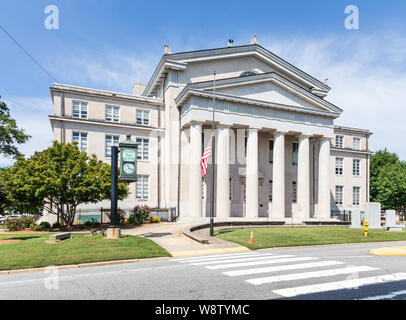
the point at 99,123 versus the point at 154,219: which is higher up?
the point at 99,123

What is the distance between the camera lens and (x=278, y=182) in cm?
3369

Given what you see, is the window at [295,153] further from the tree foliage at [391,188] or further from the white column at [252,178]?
the tree foliage at [391,188]

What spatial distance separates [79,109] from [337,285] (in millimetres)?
29864

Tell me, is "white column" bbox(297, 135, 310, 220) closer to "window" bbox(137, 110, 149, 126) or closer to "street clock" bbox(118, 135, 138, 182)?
"window" bbox(137, 110, 149, 126)

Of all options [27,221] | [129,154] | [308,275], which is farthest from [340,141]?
[27,221]

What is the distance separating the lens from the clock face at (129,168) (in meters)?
17.4

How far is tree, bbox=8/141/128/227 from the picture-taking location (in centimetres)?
2288

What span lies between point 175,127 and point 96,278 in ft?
82.6

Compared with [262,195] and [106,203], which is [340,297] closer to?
[106,203]

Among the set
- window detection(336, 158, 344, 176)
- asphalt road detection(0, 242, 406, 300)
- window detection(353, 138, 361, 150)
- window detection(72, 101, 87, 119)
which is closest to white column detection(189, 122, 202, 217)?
window detection(72, 101, 87, 119)

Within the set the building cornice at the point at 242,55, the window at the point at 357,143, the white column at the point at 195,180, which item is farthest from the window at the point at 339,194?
the white column at the point at 195,180

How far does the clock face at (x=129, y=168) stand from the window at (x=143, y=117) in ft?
56.2

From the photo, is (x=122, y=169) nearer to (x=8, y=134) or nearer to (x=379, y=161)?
(x=8, y=134)
